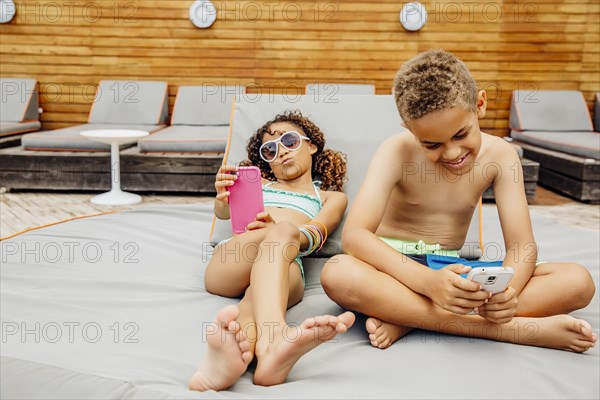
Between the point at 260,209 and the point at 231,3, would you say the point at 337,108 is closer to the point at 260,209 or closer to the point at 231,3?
the point at 260,209

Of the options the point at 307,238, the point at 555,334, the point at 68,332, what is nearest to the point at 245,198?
the point at 307,238

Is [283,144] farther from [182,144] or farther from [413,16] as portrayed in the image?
[413,16]

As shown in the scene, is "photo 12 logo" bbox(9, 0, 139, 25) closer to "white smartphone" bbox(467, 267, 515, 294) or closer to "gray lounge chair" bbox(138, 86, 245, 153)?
"gray lounge chair" bbox(138, 86, 245, 153)

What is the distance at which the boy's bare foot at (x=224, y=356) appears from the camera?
1220 millimetres

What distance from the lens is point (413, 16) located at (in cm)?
620

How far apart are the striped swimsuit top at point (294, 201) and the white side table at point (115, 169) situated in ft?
8.56

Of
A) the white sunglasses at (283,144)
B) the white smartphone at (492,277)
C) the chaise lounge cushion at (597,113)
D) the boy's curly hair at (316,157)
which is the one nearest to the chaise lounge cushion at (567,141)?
the chaise lounge cushion at (597,113)

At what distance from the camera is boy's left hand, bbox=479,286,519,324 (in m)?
1.38

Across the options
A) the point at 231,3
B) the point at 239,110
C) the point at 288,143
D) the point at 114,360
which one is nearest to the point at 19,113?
the point at 231,3

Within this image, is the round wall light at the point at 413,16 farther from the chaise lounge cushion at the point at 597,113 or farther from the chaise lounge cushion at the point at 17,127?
the chaise lounge cushion at the point at 17,127

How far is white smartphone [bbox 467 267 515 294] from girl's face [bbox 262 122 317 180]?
3.52 ft

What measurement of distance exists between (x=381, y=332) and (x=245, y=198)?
2.22ft

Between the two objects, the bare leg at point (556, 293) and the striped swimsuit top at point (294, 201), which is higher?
the striped swimsuit top at point (294, 201)

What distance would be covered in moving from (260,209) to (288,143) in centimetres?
40
